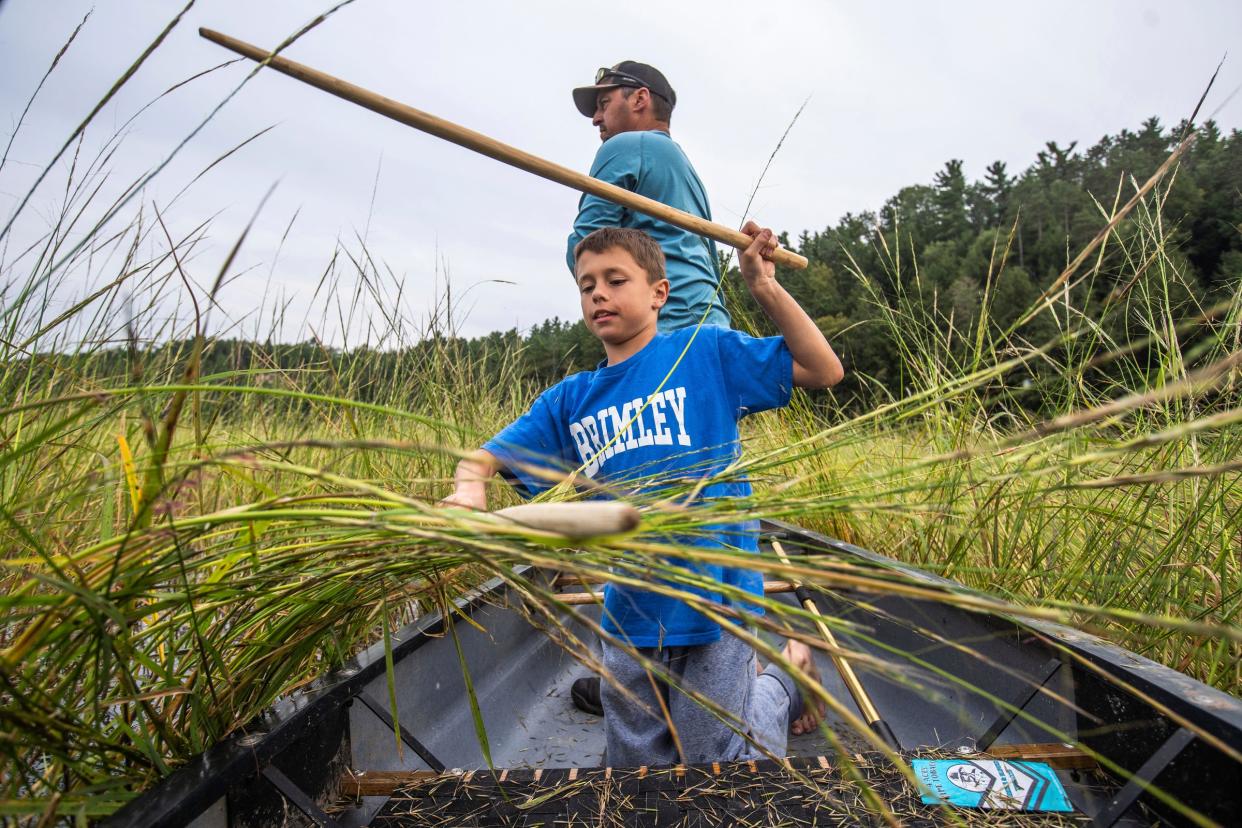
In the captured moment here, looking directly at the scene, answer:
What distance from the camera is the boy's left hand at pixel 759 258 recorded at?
5.76 ft

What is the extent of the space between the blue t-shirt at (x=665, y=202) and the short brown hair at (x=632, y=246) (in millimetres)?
383

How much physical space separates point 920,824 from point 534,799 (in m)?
0.65

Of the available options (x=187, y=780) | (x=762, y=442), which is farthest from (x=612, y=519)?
(x=762, y=442)

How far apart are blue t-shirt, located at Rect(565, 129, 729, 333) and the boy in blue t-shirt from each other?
1.29ft

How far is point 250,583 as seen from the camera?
2.96 feet

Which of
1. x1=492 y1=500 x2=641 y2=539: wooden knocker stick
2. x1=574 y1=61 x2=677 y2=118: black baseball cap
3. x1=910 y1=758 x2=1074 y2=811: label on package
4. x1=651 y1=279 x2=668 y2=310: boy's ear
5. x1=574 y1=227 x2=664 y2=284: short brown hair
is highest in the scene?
x1=574 y1=61 x2=677 y2=118: black baseball cap

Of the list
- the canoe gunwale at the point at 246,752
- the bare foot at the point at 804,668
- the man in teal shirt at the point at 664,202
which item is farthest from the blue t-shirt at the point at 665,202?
the canoe gunwale at the point at 246,752

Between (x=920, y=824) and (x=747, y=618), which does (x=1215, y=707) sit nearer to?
(x=920, y=824)

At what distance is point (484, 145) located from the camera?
1573 mm

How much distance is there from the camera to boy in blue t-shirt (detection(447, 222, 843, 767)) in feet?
5.97

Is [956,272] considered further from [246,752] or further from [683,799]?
[246,752]

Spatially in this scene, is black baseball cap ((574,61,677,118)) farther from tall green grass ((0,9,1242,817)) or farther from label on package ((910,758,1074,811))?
A: label on package ((910,758,1074,811))

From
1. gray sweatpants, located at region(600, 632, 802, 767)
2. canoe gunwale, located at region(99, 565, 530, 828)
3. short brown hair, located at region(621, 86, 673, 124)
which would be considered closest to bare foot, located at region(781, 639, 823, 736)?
gray sweatpants, located at region(600, 632, 802, 767)

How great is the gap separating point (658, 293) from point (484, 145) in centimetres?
79
